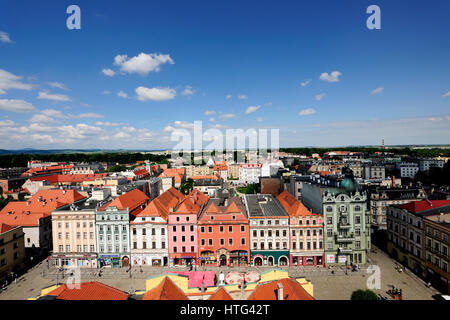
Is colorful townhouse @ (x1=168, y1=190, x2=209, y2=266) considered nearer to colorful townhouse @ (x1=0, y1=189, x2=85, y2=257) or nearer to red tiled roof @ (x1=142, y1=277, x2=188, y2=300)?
red tiled roof @ (x1=142, y1=277, x2=188, y2=300)

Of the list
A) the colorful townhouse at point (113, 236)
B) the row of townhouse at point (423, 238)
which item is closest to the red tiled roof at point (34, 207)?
the colorful townhouse at point (113, 236)

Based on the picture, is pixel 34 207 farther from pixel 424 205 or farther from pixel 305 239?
pixel 424 205

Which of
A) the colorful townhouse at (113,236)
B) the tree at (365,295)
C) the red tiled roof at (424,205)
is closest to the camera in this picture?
the tree at (365,295)

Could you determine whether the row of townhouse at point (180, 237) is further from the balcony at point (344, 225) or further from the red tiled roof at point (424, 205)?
the red tiled roof at point (424, 205)

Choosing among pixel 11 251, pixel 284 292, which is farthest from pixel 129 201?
pixel 284 292
